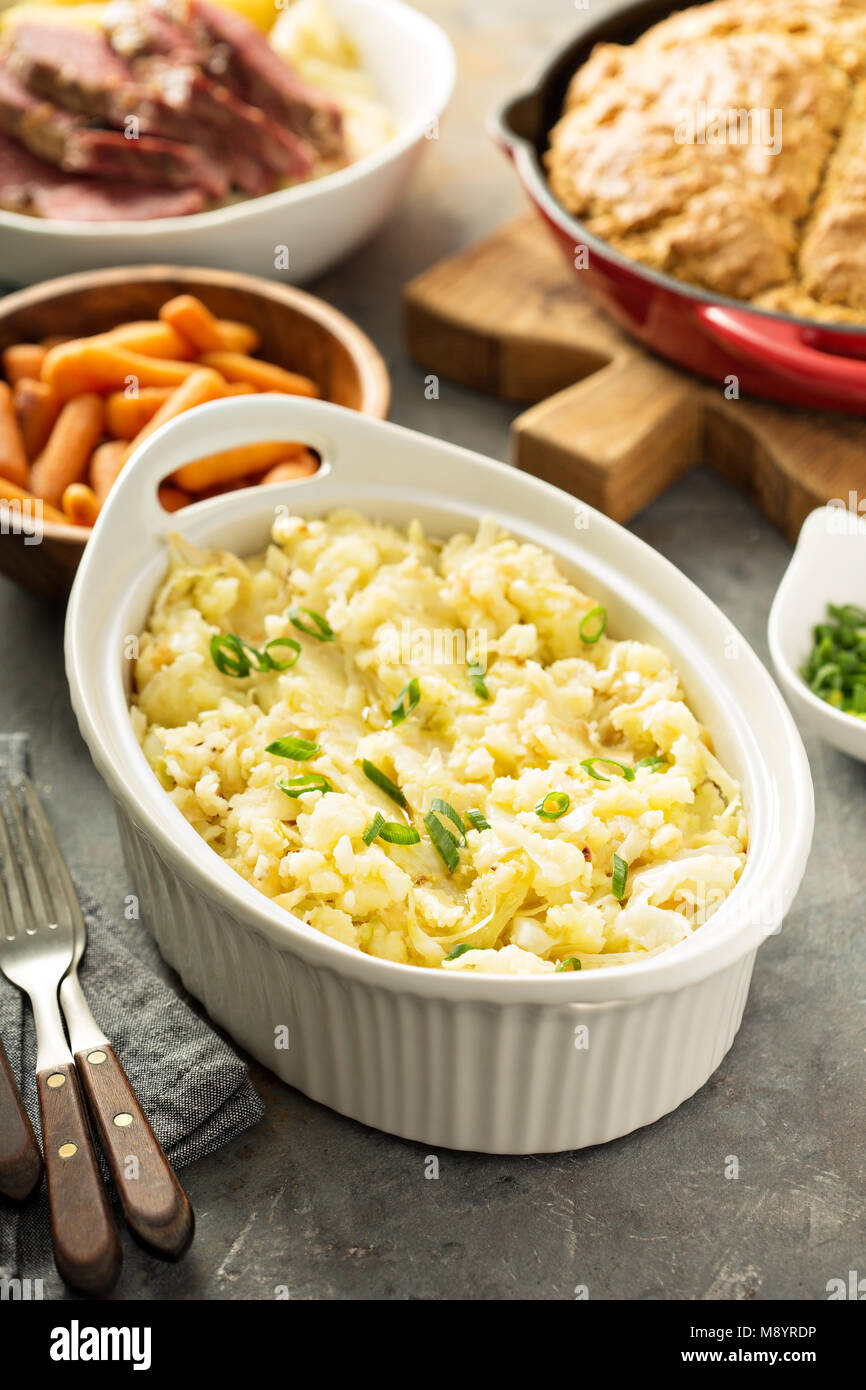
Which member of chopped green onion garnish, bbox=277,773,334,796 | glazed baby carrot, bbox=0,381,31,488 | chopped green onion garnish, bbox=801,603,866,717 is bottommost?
chopped green onion garnish, bbox=801,603,866,717

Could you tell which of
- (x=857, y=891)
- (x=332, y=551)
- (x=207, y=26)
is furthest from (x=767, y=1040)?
(x=207, y=26)

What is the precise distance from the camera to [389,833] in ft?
6.80

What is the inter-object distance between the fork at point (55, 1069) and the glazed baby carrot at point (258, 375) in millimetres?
1182

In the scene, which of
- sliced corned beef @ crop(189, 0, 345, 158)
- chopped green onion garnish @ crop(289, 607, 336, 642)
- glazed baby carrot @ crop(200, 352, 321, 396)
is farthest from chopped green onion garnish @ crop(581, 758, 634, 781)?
sliced corned beef @ crop(189, 0, 345, 158)

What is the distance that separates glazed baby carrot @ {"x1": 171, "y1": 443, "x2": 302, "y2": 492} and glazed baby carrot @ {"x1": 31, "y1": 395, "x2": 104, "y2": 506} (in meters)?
0.26

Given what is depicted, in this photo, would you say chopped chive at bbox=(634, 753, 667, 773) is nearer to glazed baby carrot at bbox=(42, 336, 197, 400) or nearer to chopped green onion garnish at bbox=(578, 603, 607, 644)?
chopped green onion garnish at bbox=(578, 603, 607, 644)

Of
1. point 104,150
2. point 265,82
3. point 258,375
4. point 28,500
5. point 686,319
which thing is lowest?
point 28,500

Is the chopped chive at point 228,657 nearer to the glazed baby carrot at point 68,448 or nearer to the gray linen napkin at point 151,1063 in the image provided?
the gray linen napkin at point 151,1063

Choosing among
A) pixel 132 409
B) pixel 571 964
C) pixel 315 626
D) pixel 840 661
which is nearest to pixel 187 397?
pixel 132 409

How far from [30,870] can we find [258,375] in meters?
1.37

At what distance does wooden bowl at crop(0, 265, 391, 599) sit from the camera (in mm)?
3207

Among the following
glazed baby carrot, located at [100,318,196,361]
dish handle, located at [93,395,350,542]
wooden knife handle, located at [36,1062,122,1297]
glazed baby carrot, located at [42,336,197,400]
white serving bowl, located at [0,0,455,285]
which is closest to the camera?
wooden knife handle, located at [36,1062,122,1297]

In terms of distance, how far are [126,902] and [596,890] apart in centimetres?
96

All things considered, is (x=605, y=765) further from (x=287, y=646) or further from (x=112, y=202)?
(x=112, y=202)
